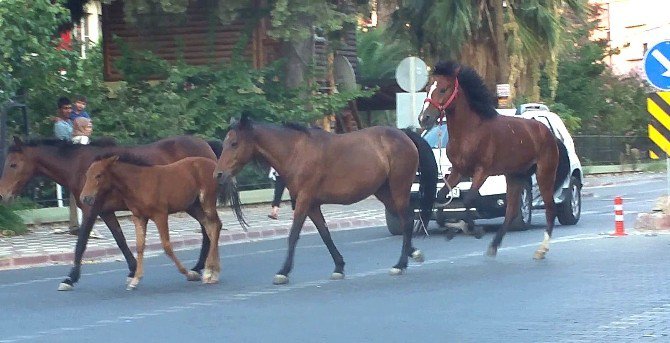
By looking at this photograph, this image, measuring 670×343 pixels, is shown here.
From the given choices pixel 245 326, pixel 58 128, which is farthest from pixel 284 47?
pixel 245 326

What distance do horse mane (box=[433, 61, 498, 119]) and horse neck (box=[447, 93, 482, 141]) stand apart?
0.28 feet

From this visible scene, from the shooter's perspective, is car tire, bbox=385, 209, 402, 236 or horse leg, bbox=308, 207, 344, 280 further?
car tire, bbox=385, 209, 402, 236

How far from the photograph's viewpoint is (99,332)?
35.1 ft

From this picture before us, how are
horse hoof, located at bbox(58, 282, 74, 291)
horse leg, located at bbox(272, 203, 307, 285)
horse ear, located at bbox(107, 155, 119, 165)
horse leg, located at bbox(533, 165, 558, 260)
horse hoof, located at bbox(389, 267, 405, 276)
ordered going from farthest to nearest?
horse leg, located at bbox(533, 165, 558, 260), horse hoof, located at bbox(389, 267, 405, 276), horse hoof, located at bbox(58, 282, 74, 291), horse ear, located at bbox(107, 155, 119, 165), horse leg, located at bbox(272, 203, 307, 285)

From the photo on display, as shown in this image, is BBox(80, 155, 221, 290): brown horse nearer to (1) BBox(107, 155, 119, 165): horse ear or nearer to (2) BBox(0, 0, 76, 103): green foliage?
(1) BBox(107, 155, 119, 165): horse ear

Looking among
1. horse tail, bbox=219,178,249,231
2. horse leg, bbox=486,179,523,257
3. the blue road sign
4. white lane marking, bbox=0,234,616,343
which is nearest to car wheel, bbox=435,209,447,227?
white lane marking, bbox=0,234,616,343

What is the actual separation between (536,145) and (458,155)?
1.26 m

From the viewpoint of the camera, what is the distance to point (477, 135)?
15.3 metres

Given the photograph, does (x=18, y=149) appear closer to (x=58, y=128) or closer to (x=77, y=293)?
(x=77, y=293)

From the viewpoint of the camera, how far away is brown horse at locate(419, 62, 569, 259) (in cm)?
1512

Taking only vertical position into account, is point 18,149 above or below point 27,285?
above

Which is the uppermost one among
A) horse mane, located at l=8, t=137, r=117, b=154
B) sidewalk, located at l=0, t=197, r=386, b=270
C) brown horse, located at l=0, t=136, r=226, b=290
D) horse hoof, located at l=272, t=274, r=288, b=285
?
horse mane, located at l=8, t=137, r=117, b=154

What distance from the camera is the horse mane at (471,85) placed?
1524 centimetres

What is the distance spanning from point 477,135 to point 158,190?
12.6 feet
